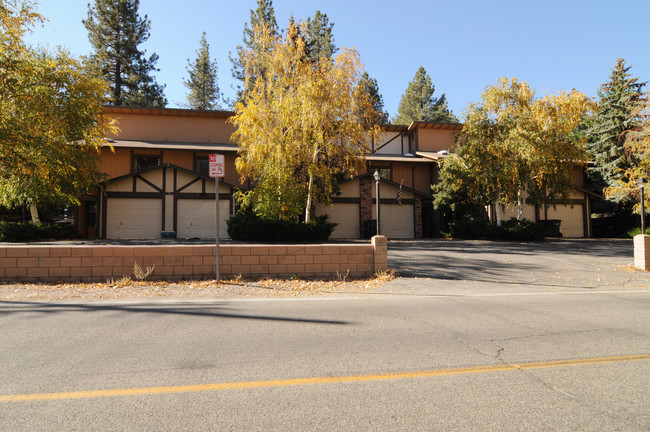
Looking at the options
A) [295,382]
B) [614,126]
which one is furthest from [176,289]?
[614,126]

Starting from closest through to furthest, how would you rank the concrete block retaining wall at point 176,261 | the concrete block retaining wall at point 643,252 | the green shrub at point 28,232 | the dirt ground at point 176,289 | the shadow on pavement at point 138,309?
the shadow on pavement at point 138,309 < the dirt ground at point 176,289 < the concrete block retaining wall at point 176,261 < the concrete block retaining wall at point 643,252 < the green shrub at point 28,232

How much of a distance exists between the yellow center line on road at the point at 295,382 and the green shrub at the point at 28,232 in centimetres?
2156

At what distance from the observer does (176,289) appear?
8.47 m

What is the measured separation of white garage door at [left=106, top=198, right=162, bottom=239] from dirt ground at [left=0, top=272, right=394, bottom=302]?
15560mm

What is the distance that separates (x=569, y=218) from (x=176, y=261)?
30.7 metres

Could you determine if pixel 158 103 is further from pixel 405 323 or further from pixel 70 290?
pixel 405 323

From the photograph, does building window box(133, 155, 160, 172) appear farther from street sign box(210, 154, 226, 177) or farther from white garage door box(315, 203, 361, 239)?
street sign box(210, 154, 226, 177)

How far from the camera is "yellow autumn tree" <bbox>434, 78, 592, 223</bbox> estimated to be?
20.9 meters

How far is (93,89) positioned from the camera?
18.7 m

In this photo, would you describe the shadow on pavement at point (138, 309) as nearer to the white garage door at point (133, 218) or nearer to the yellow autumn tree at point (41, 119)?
the yellow autumn tree at point (41, 119)

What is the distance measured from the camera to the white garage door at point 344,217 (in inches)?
1030

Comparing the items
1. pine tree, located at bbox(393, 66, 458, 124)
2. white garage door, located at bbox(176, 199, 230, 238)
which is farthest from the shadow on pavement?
pine tree, located at bbox(393, 66, 458, 124)

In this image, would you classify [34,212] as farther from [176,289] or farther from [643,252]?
[643,252]

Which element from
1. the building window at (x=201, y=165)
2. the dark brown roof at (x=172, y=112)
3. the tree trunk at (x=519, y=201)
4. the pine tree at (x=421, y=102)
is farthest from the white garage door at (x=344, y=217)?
the pine tree at (x=421, y=102)
